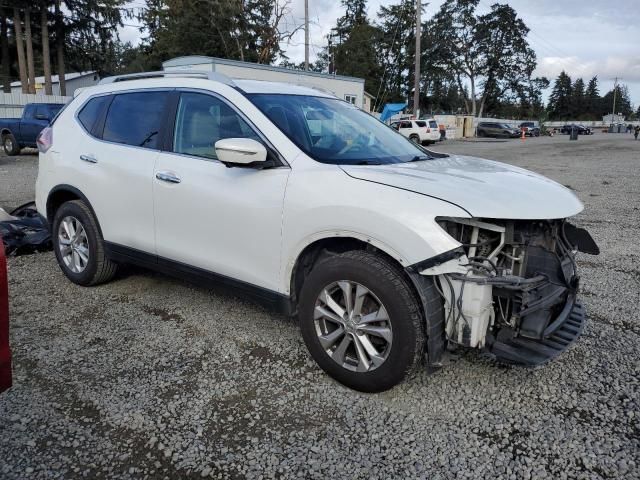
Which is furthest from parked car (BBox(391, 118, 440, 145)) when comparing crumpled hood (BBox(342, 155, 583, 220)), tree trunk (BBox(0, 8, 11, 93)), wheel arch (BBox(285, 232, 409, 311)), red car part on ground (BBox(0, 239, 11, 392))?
red car part on ground (BBox(0, 239, 11, 392))

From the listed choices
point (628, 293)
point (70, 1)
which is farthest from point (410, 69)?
point (628, 293)

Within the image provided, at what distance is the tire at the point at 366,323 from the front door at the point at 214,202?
1.27ft

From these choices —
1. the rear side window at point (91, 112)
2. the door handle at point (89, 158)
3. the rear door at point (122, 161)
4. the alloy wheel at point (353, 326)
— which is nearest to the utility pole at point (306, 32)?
the rear side window at point (91, 112)

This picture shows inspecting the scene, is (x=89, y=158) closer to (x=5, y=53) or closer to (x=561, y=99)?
(x=5, y=53)

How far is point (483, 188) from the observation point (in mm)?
2822

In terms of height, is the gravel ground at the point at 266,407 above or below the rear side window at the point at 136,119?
below

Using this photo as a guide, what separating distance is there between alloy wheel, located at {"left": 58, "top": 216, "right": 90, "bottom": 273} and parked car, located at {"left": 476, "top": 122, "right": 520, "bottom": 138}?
5274cm

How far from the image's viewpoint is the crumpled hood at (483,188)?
265 centimetres

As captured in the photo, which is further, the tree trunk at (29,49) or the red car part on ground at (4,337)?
the tree trunk at (29,49)

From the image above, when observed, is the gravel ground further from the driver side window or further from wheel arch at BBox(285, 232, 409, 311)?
the driver side window

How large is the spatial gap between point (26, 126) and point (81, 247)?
14877mm

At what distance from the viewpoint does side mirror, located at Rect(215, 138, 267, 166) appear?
307 cm

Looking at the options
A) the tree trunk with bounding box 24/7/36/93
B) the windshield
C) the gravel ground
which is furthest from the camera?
the tree trunk with bounding box 24/7/36/93

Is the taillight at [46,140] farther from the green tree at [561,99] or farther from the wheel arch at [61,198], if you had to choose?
the green tree at [561,99]
